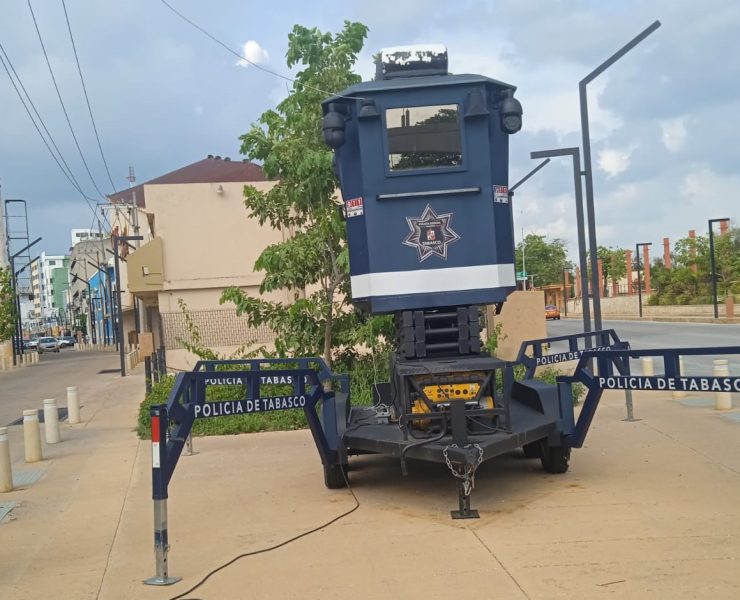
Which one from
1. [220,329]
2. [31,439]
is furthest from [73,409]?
[220,329]

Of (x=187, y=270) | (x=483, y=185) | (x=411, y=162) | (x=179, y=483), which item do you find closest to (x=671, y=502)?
(x=483, y=185)

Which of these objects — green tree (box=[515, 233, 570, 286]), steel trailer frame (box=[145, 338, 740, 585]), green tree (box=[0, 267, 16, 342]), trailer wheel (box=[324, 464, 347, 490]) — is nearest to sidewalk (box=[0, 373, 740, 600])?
trailer wheel (box=[324, 464, 347, 490])

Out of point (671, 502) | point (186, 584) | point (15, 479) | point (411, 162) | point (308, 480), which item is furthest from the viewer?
point (15, 479)

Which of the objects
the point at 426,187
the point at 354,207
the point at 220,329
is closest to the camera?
the point at 426,187

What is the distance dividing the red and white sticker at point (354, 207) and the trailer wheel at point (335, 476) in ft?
8.72

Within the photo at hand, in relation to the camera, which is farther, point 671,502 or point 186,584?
point 671,502

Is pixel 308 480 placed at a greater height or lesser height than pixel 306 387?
lesser

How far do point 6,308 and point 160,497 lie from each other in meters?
46.2

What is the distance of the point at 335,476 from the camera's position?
9.01 m

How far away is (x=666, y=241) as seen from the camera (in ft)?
220

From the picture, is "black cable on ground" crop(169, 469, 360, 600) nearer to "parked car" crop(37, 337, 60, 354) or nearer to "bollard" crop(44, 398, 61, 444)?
"bollard" crop(44, 398, 61, 444)

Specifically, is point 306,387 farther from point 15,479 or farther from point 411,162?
point 15,479

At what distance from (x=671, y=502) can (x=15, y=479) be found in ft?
26.7

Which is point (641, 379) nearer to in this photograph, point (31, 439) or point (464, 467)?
point (464, 467)
